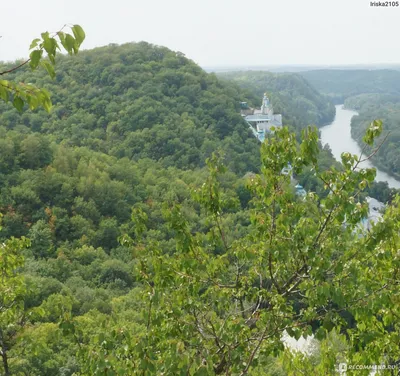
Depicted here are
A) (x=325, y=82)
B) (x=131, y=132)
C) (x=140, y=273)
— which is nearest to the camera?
(x=140, y=273)

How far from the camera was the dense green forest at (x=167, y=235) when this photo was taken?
343cm

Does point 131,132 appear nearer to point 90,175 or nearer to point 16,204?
point 90,175

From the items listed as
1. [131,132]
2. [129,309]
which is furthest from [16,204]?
[131,132]

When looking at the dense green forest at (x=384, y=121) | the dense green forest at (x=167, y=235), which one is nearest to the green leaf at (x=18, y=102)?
the dense green forest at (x=167, y=235)

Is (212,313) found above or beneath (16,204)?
above

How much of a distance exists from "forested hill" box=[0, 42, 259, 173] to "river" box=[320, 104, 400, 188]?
21.4 metres

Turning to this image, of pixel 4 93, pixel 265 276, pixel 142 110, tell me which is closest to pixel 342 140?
pixel 142 110

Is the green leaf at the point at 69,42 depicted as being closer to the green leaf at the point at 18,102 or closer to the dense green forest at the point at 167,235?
the green leaf at the point at 18,102

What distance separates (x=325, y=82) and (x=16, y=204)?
166111 millimetres

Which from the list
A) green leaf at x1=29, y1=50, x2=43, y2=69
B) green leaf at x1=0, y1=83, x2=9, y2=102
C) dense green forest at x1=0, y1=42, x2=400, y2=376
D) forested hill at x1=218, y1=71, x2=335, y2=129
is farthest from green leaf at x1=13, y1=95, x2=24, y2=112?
forested hill at x1=218, y1=71, x2=335, y2=129

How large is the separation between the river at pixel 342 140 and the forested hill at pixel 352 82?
120 ft

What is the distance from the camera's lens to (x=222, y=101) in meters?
49.2

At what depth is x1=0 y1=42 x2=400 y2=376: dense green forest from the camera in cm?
343

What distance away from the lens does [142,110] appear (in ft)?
140
